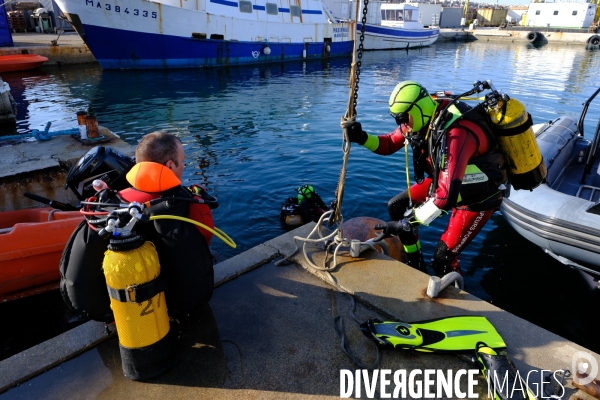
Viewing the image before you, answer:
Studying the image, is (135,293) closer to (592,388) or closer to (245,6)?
(592,388)

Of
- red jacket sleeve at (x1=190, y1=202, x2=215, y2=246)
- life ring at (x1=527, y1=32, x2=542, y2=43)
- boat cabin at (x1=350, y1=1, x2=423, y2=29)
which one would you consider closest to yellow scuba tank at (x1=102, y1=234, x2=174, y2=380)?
red jacket sleeve at (x1=190, y1=202, x2=215, y2=246)

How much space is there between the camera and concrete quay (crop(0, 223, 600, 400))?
244 cm

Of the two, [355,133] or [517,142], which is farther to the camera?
[355,133]

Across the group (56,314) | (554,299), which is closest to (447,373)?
(554,299)

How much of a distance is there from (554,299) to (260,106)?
1194 cm

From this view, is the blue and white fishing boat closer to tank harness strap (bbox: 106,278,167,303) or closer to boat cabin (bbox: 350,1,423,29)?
boat cabin (bbox: 350,1,423,29)

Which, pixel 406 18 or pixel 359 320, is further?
pixel 406 18

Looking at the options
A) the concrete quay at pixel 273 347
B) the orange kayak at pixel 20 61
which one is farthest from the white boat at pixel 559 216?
the orange kayak at pixel 20 61

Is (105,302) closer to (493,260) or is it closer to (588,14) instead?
(493,260)

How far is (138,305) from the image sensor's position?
88.0 inches

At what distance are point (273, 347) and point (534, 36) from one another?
159 feet

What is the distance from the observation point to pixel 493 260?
5.57 m

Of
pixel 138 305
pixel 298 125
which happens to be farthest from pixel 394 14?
pixel 138 305

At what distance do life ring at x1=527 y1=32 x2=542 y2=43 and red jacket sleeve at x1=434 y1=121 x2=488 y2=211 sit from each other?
151ft
